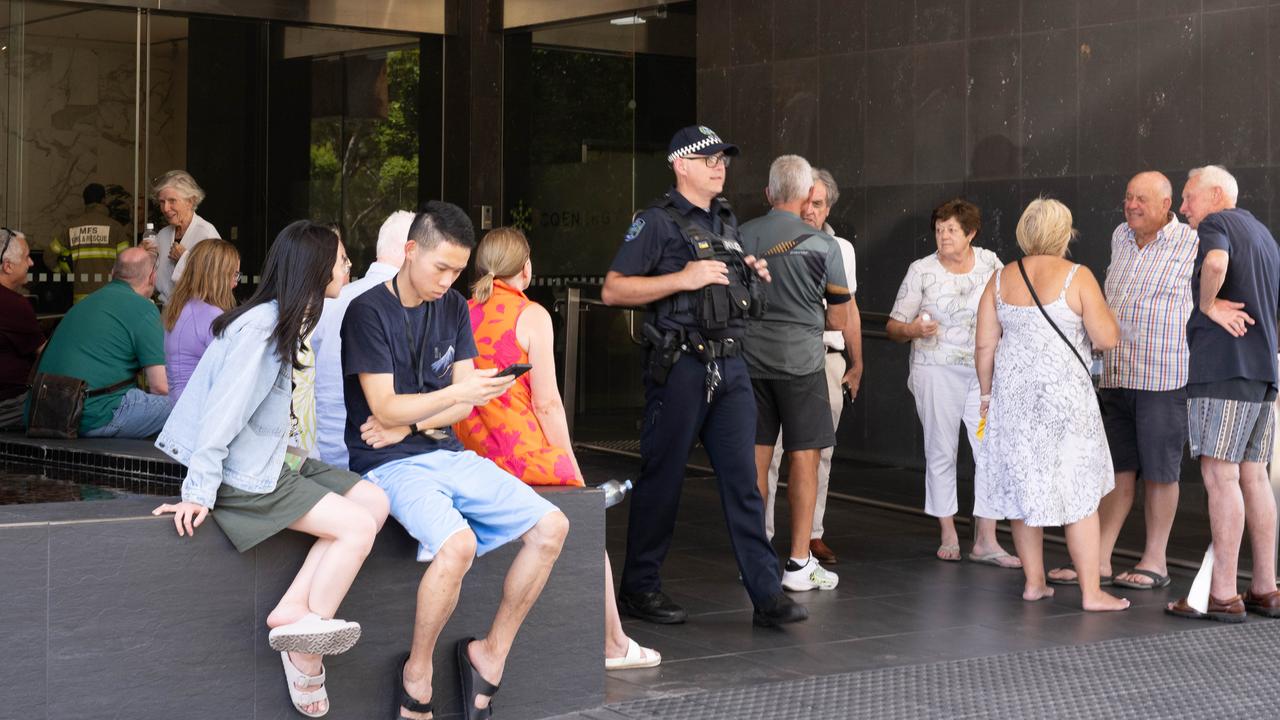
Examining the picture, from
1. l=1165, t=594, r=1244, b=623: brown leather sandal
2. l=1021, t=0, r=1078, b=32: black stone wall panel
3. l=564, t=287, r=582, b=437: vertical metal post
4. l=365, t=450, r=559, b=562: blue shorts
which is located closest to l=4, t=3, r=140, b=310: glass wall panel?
l=564, t=287, r=582, b=437: vertical metal post

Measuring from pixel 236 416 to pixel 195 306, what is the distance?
2.37 metres

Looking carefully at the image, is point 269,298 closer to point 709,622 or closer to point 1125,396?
point 709,622

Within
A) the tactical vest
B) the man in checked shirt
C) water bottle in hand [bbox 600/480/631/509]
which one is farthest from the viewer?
the man in checked shirt

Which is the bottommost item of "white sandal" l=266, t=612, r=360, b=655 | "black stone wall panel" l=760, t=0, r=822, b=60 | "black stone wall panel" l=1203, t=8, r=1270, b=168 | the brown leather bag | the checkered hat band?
"white sandal" l=266, t=612, r=360, b=655

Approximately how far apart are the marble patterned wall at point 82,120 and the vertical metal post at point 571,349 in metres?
3.40

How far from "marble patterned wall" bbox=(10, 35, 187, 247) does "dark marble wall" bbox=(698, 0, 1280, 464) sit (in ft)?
13.2

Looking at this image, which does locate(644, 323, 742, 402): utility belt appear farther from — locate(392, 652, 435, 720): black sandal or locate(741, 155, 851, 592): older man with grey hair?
locate(392, 652, 435, 720): black sandal

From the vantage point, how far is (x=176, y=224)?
8344 mm

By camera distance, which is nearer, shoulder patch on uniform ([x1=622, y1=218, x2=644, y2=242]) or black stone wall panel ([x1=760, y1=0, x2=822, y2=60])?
shoulder patch on uniform ([x1=622, y1=218, x2=644, y2=242])

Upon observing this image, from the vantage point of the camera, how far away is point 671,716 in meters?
4.54

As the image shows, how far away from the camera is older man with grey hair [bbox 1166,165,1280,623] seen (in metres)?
5.99

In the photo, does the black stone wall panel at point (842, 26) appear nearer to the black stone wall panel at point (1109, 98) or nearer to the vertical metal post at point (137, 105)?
the black stone wall panel at point (1109, 98)

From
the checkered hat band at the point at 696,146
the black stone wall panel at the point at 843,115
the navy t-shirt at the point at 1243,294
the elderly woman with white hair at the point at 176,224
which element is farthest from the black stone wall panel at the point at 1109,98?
the elderly woman with white hair at the point at 176,224

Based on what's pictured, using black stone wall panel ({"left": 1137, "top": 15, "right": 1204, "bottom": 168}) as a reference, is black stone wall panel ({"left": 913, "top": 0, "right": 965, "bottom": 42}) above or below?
above
